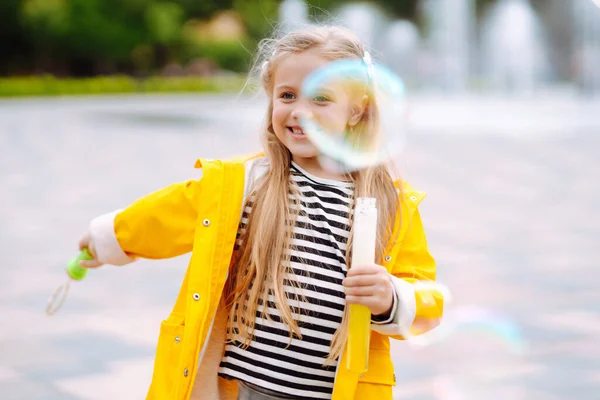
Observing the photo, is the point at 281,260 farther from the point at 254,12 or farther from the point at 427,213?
the point at 254,12

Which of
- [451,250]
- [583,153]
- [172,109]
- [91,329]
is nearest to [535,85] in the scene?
[172,109]

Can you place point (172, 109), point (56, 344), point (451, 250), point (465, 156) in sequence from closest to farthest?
point (56, 344), point (451, 250), point (465, 156), point (172, 109)

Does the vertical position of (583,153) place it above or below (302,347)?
above

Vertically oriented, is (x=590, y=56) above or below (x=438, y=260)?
above

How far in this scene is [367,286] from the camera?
1761mm

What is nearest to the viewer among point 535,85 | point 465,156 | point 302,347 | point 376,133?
point 302,347

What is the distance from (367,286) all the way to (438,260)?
12.0 ft

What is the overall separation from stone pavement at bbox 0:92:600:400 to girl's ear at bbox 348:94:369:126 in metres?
1.52

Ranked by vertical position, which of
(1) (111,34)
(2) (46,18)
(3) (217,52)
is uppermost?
(3) (217,52)

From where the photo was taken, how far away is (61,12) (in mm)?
A: 32344

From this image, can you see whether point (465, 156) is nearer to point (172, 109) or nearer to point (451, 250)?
point (451, 250)

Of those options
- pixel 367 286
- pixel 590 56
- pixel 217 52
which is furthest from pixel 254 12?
pixel 367 286

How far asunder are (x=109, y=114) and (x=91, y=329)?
51.6 ft

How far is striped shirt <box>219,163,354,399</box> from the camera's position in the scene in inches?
76.1
